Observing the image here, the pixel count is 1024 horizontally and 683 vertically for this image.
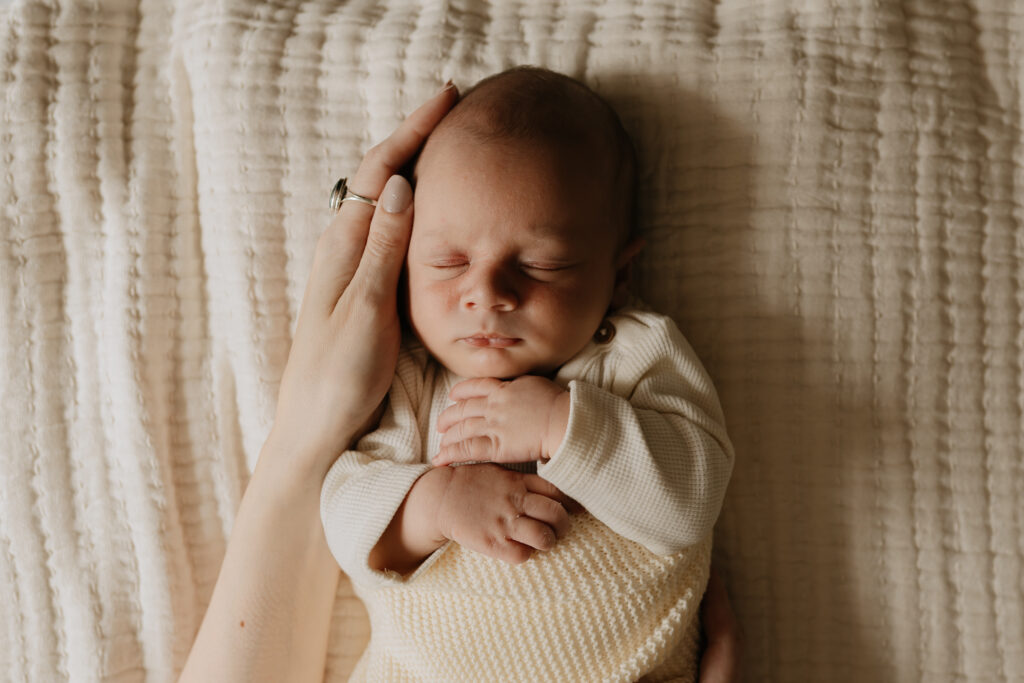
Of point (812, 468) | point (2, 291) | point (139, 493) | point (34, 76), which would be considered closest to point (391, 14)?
point (34, 76)

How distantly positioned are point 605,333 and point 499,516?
318 mm

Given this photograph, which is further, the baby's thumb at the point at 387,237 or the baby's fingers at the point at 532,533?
the baby's thumb at the point at 387,237

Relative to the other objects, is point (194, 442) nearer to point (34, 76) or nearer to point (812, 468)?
point (34, 76)

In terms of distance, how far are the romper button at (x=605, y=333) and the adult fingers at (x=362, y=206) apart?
37 cm

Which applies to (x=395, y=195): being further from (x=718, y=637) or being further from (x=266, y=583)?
(x=718, y=637)

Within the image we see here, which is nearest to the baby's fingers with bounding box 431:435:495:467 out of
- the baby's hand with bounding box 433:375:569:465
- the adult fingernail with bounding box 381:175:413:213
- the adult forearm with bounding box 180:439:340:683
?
the baby's hand with bounding box 433:375:569:465

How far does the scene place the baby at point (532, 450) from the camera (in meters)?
0.96

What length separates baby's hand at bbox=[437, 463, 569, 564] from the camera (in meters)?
0.94

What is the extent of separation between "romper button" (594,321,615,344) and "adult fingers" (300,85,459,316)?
374 millimetres

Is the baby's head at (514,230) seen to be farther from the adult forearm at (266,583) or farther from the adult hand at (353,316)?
the adult forearm at (266,583)

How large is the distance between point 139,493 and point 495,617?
2.03ft

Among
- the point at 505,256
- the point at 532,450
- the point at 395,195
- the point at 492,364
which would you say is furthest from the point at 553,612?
the point at 395,195

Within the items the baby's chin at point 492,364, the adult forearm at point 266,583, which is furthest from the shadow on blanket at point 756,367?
the adult forearm at point 266,583

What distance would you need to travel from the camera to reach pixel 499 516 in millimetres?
954
